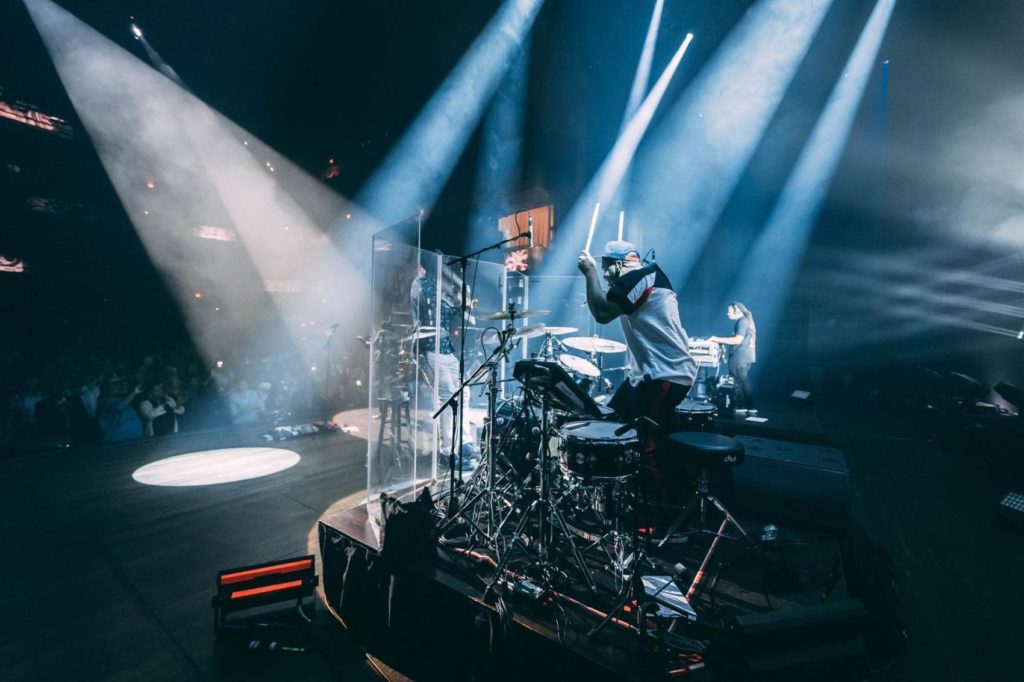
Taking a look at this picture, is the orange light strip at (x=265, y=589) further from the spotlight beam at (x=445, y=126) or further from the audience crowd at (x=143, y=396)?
the spotlight beam at (x=445, y=126)

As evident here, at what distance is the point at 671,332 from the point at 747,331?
5.04 meters

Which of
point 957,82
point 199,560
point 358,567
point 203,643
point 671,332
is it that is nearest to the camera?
point 203,643

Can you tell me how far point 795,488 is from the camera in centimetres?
386

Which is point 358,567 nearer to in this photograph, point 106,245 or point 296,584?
point 296,584

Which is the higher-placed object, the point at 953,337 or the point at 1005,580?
the point at 953,337

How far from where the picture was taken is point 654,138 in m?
9.75

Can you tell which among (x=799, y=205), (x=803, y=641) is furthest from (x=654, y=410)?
(x=799, y=205)

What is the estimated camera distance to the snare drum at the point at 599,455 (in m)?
2.39

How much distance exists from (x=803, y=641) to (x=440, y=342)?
12.9ft

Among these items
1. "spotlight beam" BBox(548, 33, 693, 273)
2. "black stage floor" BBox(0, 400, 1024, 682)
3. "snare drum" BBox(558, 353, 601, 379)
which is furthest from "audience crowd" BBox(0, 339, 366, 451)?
"spotlight beam" BBox(548, 33, 693, 273)

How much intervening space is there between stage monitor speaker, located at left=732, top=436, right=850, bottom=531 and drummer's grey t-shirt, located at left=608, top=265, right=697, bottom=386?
1.17 m

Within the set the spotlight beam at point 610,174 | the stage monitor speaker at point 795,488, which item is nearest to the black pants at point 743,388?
the stage monitor speaker at point 795,488

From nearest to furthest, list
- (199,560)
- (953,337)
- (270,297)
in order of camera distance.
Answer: (199,560), (953,337), (270,297)

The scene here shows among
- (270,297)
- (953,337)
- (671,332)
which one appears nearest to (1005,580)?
(671,332)
